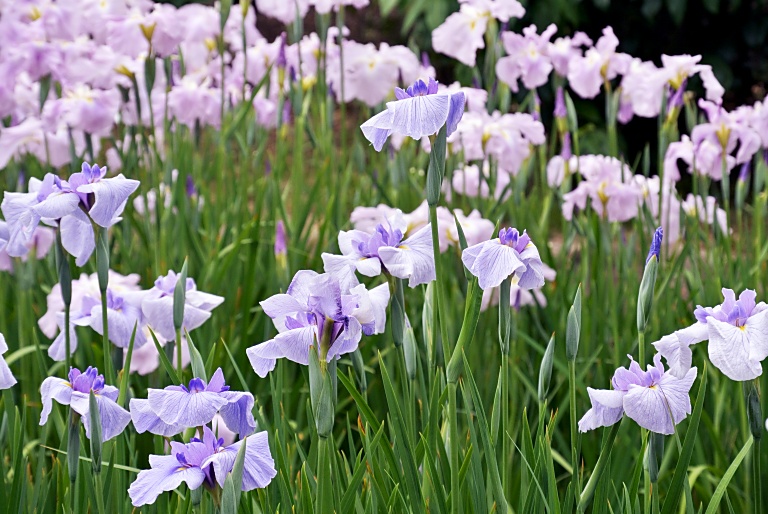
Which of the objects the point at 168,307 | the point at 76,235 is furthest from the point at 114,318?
the point at 76,235

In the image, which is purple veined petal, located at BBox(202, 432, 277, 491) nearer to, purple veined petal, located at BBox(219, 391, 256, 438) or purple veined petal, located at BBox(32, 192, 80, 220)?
purple veined petal, located at BBox(219, 391, 256, 438)

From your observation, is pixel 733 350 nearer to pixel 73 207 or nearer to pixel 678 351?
pixel 678 351

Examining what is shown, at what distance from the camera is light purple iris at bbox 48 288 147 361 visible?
4.47 feet

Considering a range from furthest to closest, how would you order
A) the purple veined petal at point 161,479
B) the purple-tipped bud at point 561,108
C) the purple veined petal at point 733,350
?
the purple-tipped bud at point 561,108, the purple veined petal at point 733,350, the purple veined petal at point 161,479

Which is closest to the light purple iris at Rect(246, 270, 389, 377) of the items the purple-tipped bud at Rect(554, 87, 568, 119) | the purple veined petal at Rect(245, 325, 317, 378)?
the purple veined petal at Rect(245, 325, 317, 378)

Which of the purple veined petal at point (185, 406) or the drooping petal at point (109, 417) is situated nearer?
the purple veined petal at point (185, 406)

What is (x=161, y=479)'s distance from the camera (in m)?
0.86

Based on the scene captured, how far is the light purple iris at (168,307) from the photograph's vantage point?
1.31m

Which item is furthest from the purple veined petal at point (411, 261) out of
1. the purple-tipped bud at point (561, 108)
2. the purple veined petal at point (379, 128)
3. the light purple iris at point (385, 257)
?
the purple-tipped bud at point (561, 108)

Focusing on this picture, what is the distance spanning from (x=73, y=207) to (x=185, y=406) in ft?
1.13

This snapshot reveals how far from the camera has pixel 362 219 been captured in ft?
6.75

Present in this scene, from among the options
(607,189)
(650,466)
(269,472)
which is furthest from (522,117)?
(269,472)

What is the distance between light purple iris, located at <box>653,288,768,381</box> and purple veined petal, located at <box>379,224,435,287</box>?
0.89 ft

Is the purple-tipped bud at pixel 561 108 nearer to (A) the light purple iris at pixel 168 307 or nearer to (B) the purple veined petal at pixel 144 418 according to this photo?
(A) the light purple iris at pixel 168 307
